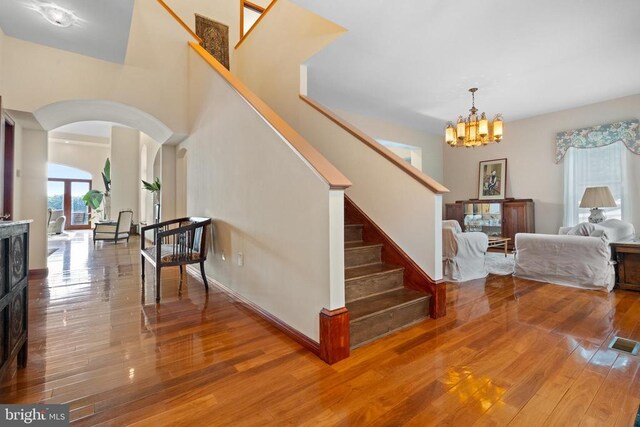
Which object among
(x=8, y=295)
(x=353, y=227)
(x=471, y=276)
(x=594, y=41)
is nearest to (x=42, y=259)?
(x=8, y=295)

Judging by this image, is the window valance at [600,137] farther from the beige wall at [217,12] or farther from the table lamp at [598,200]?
the beige wall at [217,12]

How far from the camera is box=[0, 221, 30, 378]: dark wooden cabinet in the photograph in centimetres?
143

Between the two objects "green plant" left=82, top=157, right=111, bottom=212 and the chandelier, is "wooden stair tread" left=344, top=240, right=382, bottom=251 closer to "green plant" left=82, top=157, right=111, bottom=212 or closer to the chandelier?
the chandelier

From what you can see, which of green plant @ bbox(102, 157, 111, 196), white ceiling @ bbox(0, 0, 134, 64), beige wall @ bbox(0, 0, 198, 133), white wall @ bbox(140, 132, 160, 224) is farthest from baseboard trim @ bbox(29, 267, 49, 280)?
green plant @ bbox(102, 157, 111, 196)

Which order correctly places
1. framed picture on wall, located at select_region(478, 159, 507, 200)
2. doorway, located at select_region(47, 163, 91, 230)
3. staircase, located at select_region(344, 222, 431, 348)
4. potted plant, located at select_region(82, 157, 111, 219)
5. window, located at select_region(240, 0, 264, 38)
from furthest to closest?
1. doorway, located at select_region(47, 163, 91, 230)
2. potted plant, located at select_region(82, 157, 111, 219)
3. framed picture on wall, located at select_region(478, 159, 507, 200)
4. window, located at select_region(240, 0, 264, 38)
5. staircase, located at select_region(344, 222, 431, 348)

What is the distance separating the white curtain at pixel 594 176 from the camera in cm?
487

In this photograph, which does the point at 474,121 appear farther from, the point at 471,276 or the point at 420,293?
the point at 420,293

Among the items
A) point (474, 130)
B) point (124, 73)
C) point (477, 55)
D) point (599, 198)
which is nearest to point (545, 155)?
point (599, 198)

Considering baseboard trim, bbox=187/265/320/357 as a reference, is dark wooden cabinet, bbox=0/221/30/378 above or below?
above

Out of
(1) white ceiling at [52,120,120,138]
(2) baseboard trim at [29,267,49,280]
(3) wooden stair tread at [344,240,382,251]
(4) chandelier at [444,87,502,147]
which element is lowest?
(2) baseboard trim at [29,267,49,280]

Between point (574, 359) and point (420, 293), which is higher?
point (420, 293)

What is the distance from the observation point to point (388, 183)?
2.97 meters

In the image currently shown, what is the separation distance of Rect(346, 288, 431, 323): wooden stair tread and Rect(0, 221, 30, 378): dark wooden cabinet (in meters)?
1.87

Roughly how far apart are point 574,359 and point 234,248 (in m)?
2.82
